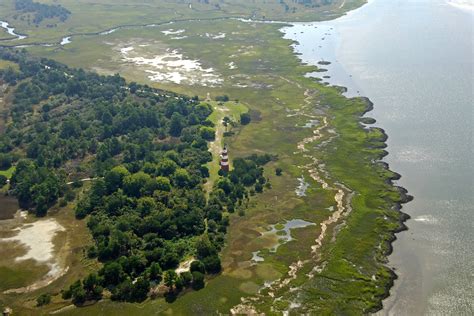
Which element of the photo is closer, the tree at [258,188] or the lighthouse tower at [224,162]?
the tree at [258,188]

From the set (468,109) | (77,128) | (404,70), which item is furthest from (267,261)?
(404,70)

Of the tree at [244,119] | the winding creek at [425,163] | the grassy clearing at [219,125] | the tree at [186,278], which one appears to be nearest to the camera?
the winding creek at [425,163]

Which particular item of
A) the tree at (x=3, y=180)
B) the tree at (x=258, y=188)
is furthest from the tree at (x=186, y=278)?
the tree at (x=3, y=180)

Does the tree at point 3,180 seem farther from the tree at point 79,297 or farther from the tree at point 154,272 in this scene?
the tree at point 154,272

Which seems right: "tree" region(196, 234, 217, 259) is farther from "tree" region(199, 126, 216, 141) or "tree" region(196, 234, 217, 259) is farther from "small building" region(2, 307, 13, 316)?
"tree" region(199, 126, 216, 141)

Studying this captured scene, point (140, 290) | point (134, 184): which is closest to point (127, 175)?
point (134, 184)
